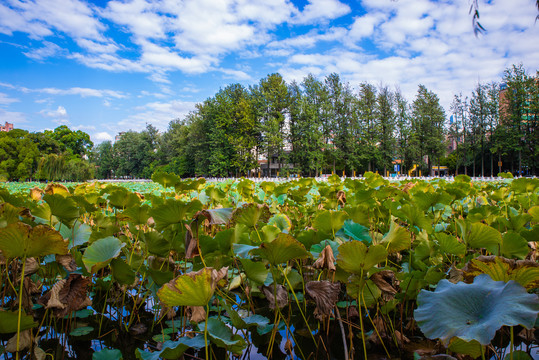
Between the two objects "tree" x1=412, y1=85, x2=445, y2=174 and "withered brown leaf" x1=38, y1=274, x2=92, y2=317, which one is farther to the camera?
"tree" x1=412, y1=85, x2=445, y2=174

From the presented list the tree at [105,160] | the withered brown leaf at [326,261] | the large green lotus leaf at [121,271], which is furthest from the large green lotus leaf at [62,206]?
the tree at [105,160]

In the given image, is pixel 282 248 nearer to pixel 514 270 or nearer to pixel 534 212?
pixel 514 270

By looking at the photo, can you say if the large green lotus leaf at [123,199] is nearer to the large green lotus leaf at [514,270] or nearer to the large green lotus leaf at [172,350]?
the large green lotus leaf at [172,350]

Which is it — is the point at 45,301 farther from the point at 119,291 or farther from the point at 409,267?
the point at 409,267

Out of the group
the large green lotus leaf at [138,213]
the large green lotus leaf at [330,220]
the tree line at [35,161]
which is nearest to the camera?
the large green lotus leaf at [330,220]

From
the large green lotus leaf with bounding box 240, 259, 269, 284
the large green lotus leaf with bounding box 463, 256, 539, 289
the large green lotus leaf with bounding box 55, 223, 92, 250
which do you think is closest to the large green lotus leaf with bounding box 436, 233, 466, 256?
the large green lotus leaf with bounding box 463, 256, 539, 289

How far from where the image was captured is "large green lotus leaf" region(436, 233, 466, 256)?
100 cm

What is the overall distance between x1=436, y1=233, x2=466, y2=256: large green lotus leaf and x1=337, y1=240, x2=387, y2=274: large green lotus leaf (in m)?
0.42

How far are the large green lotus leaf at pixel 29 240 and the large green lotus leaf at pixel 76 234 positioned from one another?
48cm

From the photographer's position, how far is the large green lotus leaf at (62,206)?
3.49 feet

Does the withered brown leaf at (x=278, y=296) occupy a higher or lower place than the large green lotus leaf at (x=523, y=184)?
lower

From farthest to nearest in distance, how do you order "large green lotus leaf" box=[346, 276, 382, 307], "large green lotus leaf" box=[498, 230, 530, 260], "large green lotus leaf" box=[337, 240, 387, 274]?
"large green lotus leaf" box=[498, 230, 530, 260]
"large green lotus leaf" box=[346, 276, 382, 307]
"large green lotus leaf" box=[337, 240, 387, 274]

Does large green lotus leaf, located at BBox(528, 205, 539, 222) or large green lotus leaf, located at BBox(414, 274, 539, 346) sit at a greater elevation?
large green lotus leaf, located at BBox(528, 205, 539, 222)

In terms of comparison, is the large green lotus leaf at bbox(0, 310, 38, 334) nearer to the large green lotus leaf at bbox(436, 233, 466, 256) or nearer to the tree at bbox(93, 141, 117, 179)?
the large green lotus leaf at bbox(436, 233, 466, 256)
